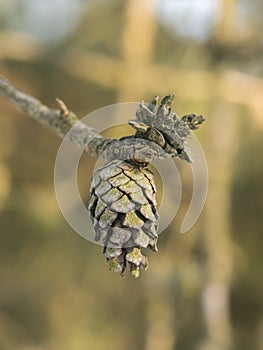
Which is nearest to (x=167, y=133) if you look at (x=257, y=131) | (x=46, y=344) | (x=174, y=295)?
(x=174, y=295)

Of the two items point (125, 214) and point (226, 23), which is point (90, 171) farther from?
point (125, 214)

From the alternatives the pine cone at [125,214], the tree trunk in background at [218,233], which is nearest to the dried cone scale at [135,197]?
the pine cone at [125,214]

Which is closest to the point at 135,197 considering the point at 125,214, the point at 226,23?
the point at 125,214

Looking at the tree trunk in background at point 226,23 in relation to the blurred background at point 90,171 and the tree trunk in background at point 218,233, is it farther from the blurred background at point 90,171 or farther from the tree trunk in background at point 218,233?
the tree trunk in background at point 218,233

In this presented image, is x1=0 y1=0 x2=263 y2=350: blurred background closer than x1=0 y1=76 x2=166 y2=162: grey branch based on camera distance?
No

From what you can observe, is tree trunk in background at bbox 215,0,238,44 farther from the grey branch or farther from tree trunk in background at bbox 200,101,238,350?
the grey branch

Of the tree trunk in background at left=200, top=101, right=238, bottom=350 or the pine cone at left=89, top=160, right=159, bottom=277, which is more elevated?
the tree trunk in background at left=200, top=101, right=238, bottom=350

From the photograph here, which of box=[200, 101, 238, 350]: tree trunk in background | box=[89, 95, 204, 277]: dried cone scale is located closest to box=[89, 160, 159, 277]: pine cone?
box=[89, 95, 204, 277]: dried cone scale
